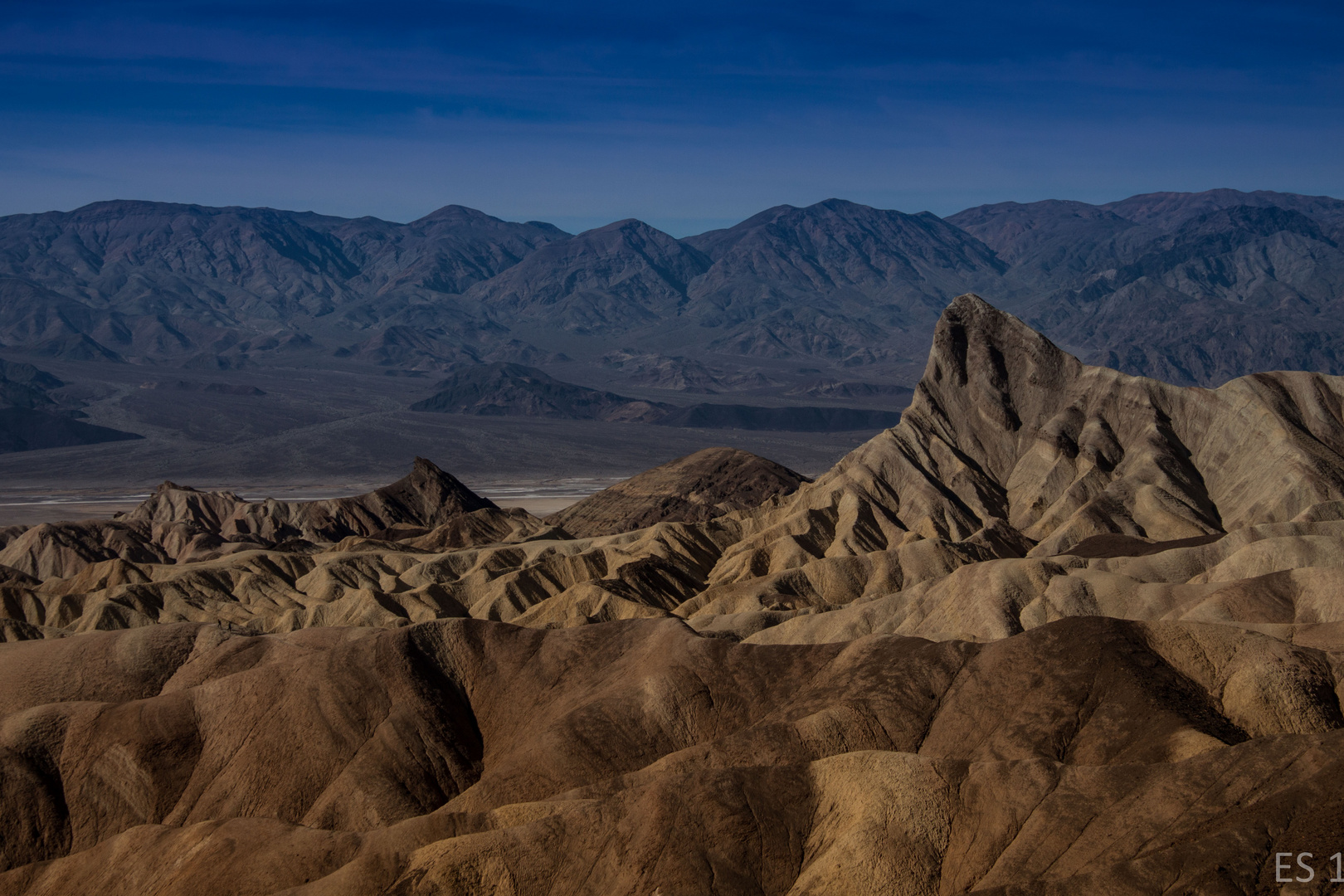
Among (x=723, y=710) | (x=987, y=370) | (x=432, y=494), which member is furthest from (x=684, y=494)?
(x=723, y=710)

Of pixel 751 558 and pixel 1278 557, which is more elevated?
pixel 1278 557

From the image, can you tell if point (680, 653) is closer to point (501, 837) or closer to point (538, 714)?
point (538, 714)

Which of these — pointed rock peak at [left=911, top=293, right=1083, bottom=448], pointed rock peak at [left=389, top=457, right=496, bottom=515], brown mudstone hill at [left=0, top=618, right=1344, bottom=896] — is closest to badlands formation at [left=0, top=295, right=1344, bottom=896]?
brown mudstone hill at [left=0, top=618, right=1344, bottom=896]

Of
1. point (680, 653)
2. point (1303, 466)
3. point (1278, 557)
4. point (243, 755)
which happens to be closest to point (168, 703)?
point (243, 755)

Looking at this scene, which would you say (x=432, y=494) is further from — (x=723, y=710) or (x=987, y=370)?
(x=723, y=710)

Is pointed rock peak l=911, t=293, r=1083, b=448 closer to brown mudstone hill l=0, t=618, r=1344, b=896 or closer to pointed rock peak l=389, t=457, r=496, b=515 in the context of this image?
pointed rock peak l=389, t=457, r=496, b=515

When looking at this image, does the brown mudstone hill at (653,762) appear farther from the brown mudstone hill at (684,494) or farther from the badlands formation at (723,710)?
the brown mudstone hill at (684,494)

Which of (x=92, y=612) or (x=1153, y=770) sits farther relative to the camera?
(x=92, y=612)
